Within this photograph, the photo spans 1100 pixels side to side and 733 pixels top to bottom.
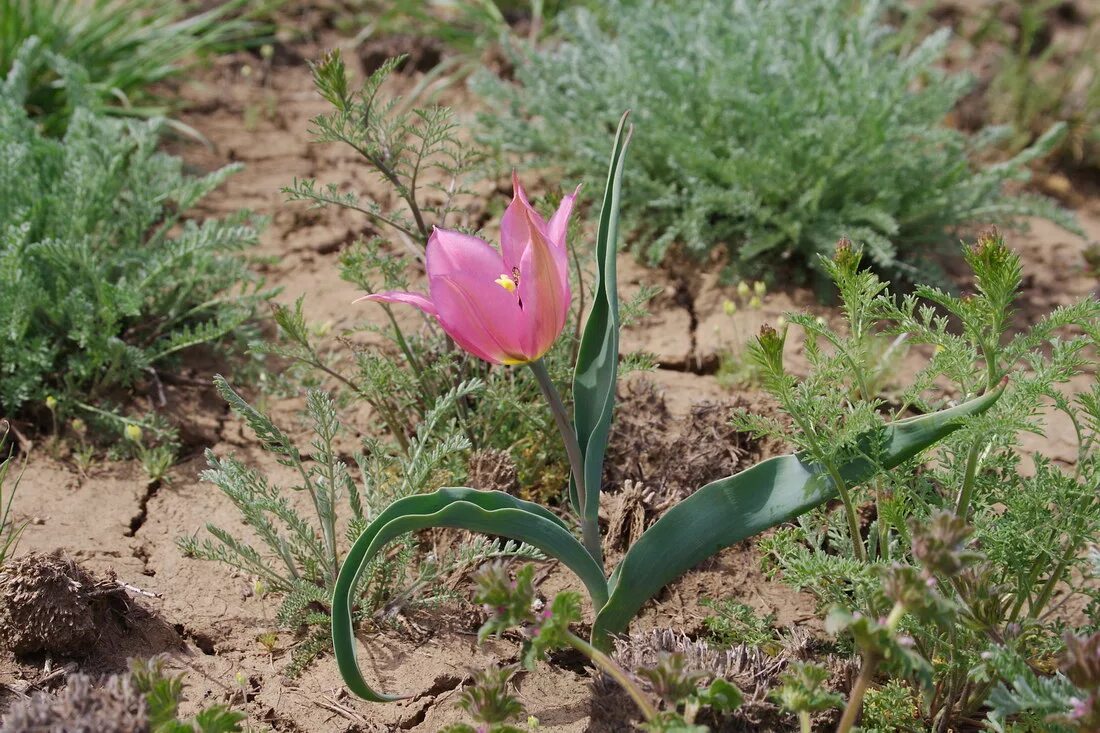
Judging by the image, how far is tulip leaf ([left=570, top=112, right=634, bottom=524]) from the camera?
1.90 metres

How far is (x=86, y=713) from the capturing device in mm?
1514

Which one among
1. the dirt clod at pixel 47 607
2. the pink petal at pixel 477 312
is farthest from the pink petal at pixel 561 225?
the dirt clod at pixel 47 607

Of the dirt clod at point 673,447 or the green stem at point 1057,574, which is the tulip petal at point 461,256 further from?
the green stem at point 1057,574

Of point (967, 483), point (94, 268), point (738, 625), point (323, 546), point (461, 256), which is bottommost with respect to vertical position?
point (738, 625)

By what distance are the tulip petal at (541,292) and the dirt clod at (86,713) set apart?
79cm

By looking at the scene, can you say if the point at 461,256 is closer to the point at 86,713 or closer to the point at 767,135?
the point at 86,713

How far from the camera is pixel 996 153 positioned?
434 centimetres

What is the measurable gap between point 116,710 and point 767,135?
101 inches

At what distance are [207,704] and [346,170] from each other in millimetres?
2394

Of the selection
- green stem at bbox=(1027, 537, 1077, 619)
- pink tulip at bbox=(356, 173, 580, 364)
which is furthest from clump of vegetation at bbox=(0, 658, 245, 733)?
green stem at bbox=(1027, 537, 1077, 619)

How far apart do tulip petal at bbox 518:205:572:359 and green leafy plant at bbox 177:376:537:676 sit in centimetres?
41

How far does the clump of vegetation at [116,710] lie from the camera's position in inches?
58.6

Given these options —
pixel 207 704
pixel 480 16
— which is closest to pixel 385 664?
pixel 207 704

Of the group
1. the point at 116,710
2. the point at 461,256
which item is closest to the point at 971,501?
the point at 461,256
